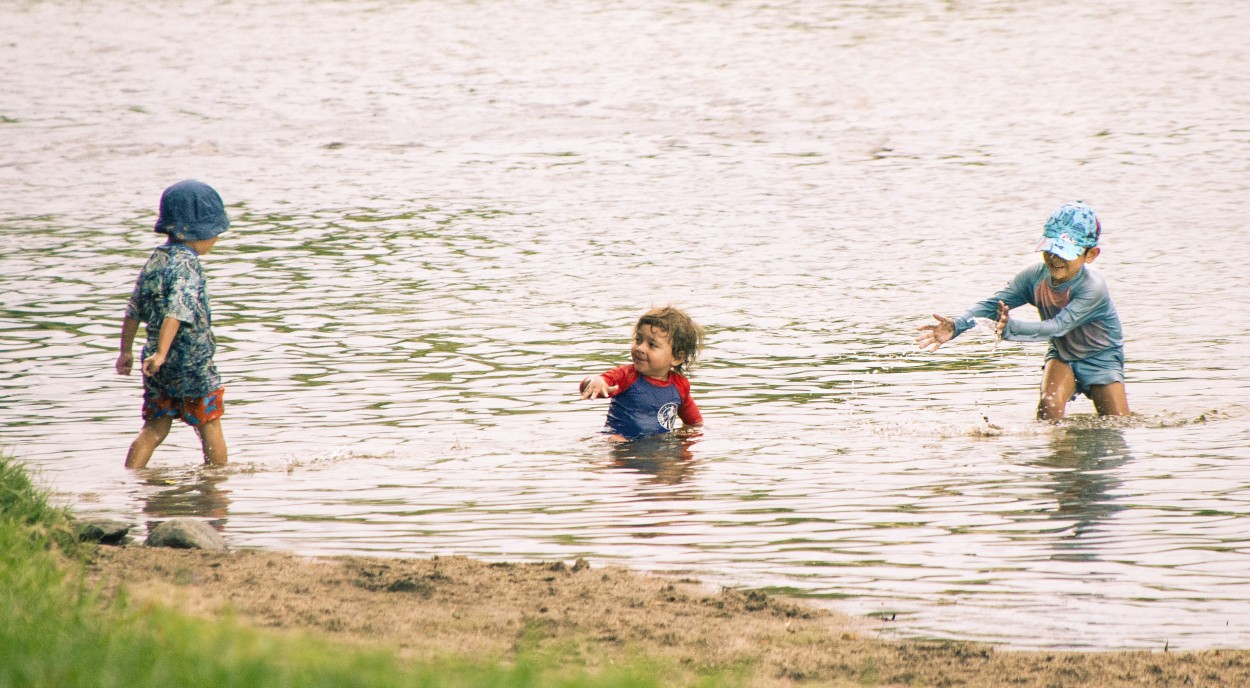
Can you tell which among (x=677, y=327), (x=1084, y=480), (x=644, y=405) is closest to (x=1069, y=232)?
(x=1084, y=480)

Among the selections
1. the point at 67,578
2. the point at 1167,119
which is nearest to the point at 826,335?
the point at 67,578

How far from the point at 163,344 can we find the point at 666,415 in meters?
2.77

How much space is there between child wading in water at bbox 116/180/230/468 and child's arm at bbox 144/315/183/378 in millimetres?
12

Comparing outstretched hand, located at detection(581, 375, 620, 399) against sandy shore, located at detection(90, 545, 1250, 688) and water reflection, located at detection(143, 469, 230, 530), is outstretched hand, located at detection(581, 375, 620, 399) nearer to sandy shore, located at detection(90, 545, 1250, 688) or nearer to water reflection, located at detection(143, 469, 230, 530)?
water reflection, located at detection(143, 469, 230, 530)

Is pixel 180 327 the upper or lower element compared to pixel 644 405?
upper

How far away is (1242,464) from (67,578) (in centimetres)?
537

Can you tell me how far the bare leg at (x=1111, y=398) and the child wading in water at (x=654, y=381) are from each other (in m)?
2.28

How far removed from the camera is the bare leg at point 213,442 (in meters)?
7.85

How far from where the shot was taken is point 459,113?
23.4 metres

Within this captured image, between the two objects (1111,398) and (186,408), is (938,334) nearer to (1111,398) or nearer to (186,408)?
(1111,398)

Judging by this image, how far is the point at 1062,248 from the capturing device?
8531 mm

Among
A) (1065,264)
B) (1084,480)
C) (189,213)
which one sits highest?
(189,213)

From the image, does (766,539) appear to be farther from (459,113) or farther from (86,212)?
(459,113)

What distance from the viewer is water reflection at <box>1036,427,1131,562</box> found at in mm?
5961
